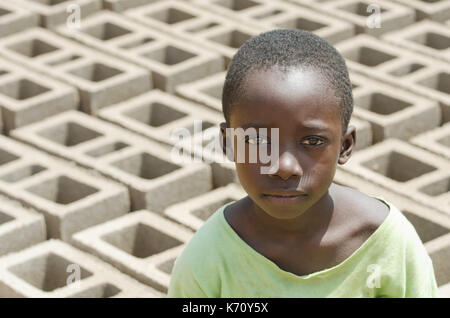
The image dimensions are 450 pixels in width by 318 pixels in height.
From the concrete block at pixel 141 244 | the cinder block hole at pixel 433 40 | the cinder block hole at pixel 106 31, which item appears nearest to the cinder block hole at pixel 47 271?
the concrete block at pixel 141 244

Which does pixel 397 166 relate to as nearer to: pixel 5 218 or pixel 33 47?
pixel 5 218

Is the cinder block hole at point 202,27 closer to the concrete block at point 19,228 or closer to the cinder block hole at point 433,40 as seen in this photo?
the cinder block hole at point 433,40

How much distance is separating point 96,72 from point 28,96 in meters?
0.38

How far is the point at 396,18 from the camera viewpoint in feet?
20.2

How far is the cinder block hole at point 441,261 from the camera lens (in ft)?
13.5

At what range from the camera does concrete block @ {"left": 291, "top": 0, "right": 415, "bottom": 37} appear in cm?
607

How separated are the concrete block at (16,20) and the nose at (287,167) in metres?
4.29

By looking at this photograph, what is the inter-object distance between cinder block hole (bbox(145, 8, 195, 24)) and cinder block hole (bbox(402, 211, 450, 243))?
234cm

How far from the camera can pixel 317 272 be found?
84.7 inches

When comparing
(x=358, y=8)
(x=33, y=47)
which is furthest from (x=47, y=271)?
(x=358, y=8)

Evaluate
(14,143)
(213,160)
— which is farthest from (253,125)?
(14,143)

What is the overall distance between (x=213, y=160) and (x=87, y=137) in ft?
2.28
